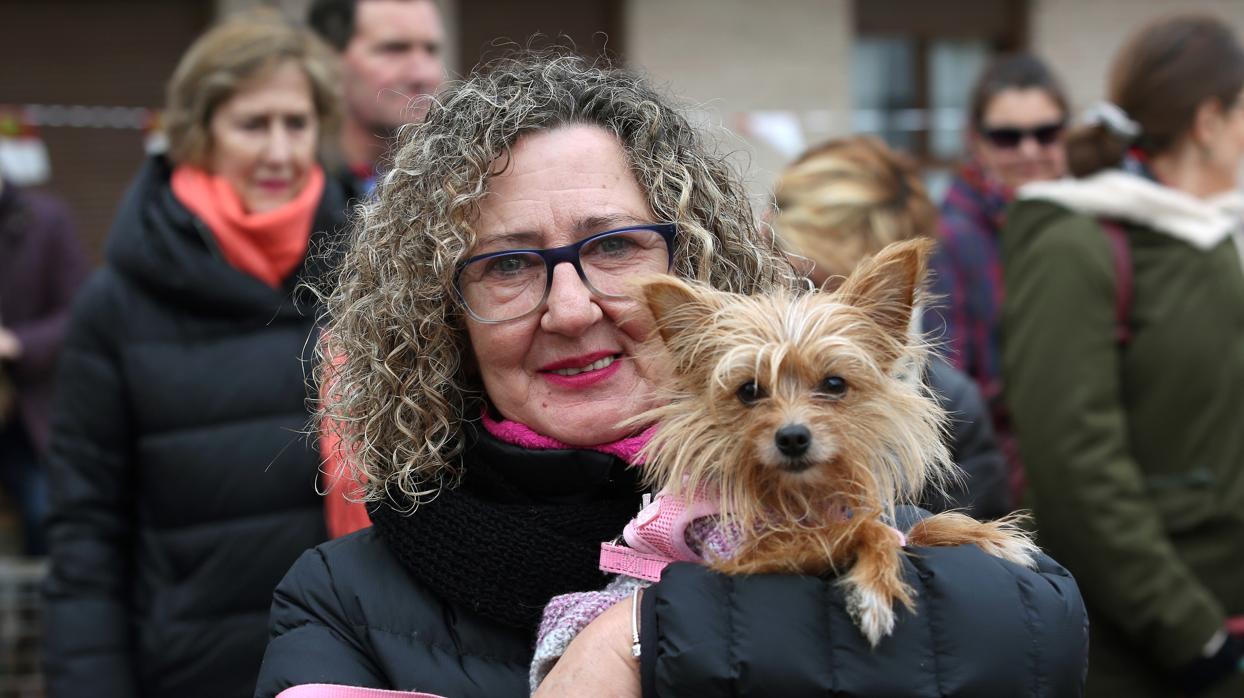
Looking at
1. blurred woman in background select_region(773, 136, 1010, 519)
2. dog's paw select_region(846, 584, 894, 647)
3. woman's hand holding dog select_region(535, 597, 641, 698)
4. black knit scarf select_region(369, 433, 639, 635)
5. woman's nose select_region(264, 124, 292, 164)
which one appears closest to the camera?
dog's paw select_region(846, 584, 894, 647)

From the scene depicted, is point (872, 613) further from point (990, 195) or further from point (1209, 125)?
point (990, 195)

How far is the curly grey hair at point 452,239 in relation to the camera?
7.42ft

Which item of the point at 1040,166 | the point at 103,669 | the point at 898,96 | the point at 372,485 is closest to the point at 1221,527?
the point at 1040,166

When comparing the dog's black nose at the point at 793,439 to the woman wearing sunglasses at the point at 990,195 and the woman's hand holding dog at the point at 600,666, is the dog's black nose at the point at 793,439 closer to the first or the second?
the woman's hand holding dog at the point at 600,666

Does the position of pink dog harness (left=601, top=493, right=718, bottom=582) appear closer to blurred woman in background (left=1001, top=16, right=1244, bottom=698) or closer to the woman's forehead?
the woman's forehead

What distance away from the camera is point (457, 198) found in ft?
7.30

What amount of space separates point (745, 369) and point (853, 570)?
0.34m

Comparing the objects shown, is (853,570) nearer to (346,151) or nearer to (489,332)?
(489,332)

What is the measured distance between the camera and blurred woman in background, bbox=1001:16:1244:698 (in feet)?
12.0

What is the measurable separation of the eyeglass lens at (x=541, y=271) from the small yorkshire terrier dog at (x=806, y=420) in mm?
224

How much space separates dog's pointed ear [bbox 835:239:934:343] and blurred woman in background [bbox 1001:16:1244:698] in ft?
6.40

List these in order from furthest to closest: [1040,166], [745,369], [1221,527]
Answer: [1040,166], [1221,527], [745,369]

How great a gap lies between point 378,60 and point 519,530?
10.5ft

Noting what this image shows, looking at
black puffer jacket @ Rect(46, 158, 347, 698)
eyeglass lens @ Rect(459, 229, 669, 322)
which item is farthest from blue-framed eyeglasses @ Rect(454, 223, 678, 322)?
black puffer jacket @ Rect(46, 158, 347, 698)
